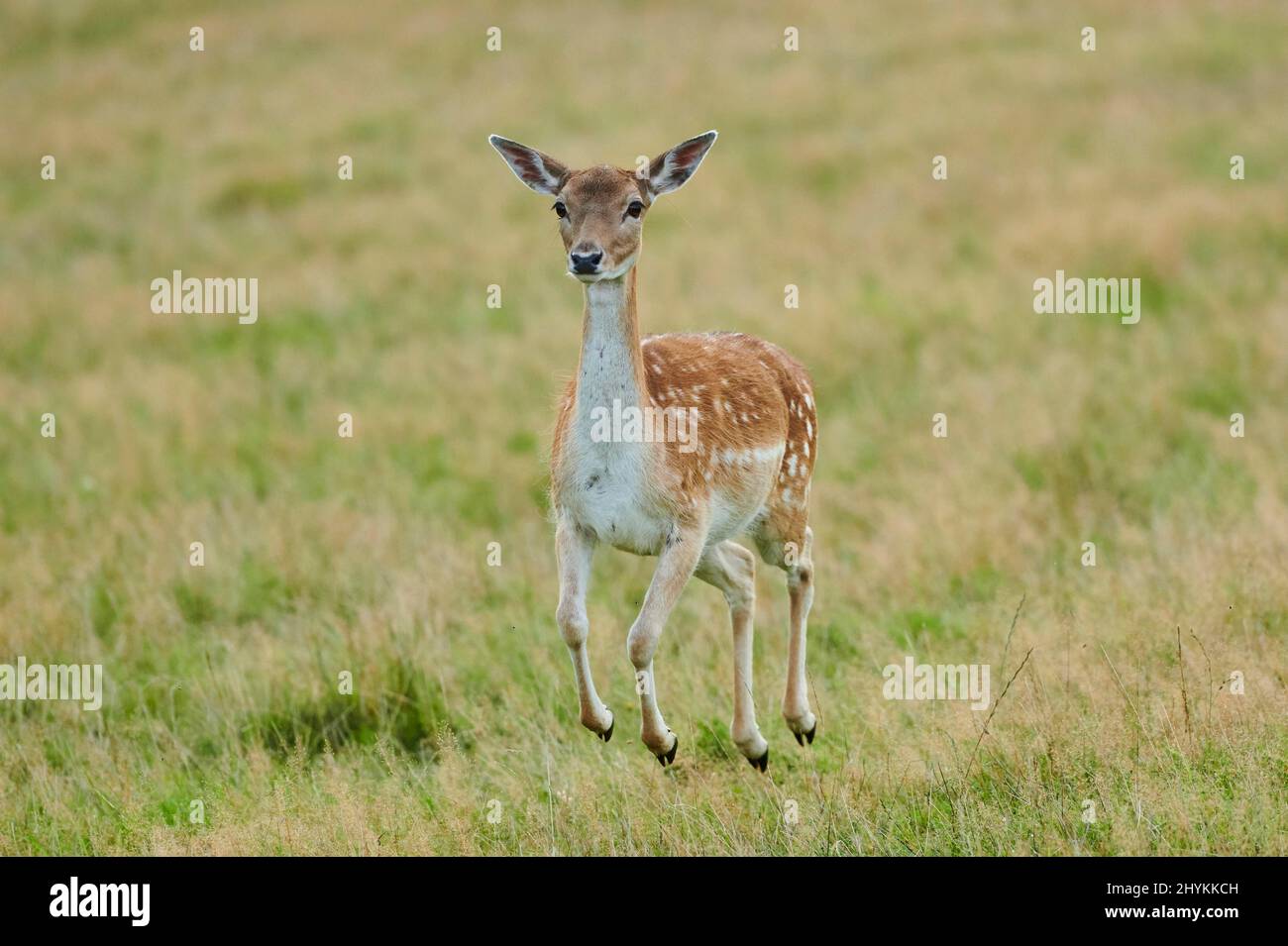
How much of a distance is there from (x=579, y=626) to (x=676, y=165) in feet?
6.40

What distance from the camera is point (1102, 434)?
10906 mm

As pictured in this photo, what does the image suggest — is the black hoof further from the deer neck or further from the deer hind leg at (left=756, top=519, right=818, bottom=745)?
the deer neck

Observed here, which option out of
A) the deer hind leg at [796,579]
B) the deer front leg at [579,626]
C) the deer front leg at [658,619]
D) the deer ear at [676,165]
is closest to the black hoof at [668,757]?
the deer front leg at [658,619]

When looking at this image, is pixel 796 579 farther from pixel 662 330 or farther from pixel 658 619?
pixel 662 330

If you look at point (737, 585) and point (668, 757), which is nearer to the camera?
point (668, 757)

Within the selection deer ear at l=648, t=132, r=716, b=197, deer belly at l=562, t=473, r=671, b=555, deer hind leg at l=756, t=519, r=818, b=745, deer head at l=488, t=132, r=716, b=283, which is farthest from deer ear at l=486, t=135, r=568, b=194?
deer hind leg at l=756, t=519, r=818, b=745

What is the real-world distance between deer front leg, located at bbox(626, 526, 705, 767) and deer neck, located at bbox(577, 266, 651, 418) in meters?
0.58

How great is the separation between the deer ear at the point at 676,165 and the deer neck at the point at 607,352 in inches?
21.3

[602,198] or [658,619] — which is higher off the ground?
[602,198]

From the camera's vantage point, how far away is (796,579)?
7.20 metres

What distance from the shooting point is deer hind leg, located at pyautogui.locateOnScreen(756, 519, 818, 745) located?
6.67 m

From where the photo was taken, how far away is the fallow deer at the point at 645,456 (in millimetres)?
5875

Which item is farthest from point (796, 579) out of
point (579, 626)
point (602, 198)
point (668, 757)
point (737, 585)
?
point (602, 198)
